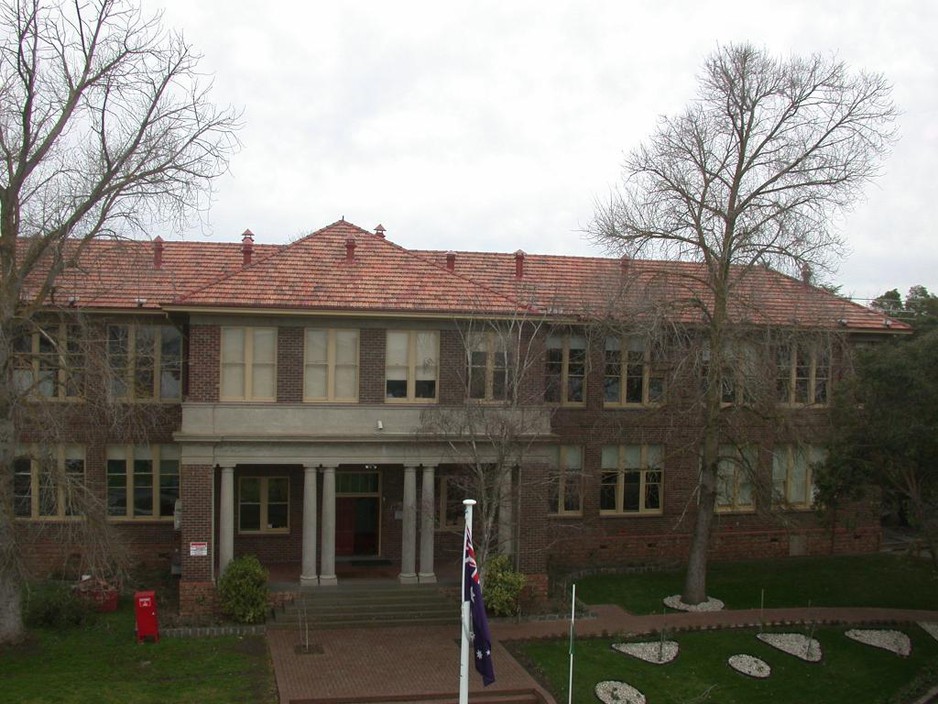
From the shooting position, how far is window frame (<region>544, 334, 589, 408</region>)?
27219 millimetres

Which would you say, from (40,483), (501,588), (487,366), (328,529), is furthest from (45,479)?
(501,588)

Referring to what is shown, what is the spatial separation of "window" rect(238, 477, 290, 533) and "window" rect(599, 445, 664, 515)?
936cm

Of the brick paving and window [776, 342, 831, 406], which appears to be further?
window [776, 342, 831, 406]

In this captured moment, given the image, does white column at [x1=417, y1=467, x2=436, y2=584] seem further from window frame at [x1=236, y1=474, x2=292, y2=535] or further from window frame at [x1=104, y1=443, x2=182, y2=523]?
window frame at [x1=104, y1=443, x2=182, y2=523]

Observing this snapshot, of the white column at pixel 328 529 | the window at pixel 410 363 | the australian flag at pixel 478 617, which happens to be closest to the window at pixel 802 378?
the window at pixel 410 363

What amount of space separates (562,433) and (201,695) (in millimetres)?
13609

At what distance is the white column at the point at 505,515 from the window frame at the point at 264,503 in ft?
21.0

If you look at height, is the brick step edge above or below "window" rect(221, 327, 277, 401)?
below

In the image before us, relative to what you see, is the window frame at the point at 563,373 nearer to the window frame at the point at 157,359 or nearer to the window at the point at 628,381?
the window at the point at 628,381

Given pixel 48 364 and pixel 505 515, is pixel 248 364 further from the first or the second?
pixel 505 515

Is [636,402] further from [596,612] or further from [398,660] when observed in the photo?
[398,660]

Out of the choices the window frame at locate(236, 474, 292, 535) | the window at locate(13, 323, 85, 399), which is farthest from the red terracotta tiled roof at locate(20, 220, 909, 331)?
the window frame at locate(236, 474, 292, 535)

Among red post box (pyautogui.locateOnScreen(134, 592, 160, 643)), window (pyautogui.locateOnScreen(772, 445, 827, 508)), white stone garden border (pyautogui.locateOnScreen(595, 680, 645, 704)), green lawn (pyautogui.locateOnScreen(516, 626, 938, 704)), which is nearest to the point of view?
white stone garden border (pyautogui.locateOnScreen(595, 680, 645, 704))

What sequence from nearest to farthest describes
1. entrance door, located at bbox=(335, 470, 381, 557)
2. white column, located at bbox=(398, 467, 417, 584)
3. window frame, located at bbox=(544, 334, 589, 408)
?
white column, located at bbox=(398, 467, 417, 584) → entrance door, located at bbox=(335, 470, 381, 557) → window frame, located at bbox=(544, 334, 589, 408)
